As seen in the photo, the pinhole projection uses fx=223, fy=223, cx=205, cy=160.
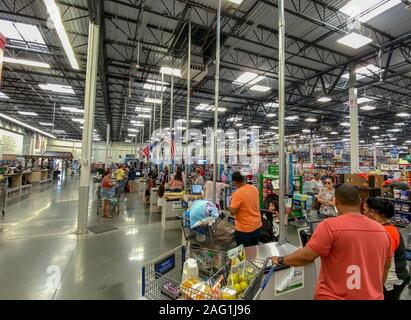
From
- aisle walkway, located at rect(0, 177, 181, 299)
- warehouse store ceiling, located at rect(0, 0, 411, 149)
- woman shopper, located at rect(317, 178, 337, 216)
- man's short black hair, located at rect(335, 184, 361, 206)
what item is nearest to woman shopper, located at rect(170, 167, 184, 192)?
aisle walkway, located at rect(0, 177, 181, 299)

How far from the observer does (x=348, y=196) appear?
1.43 meters

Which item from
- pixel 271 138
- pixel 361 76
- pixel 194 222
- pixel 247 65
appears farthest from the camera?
pixel 271 138

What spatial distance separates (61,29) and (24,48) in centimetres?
494

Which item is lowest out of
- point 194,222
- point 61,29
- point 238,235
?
point 238,235

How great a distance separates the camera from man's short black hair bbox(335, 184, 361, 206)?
1417 millimetres

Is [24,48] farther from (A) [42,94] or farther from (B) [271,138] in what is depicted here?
(B) [271,138]

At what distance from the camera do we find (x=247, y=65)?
9125mm

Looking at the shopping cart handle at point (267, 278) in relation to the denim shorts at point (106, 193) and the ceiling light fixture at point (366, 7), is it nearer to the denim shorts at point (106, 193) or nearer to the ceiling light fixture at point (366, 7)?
the denim shorts at point (106, 193)

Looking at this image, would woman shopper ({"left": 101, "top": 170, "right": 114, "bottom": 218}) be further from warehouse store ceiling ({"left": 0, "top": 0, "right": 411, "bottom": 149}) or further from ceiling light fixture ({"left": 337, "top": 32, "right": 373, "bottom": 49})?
ceiling light fixture ({"left": 337, "top": 32, "right": 373, "bottom": 49})

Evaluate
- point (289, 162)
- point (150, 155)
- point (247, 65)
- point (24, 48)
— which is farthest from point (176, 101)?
point (289, 162)

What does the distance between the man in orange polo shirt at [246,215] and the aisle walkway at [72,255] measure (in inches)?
57.8

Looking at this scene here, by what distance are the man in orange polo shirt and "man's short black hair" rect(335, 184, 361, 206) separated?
4.34 feet

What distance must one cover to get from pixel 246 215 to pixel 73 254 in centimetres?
320

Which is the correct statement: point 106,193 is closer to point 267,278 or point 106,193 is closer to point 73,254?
point 73,254
